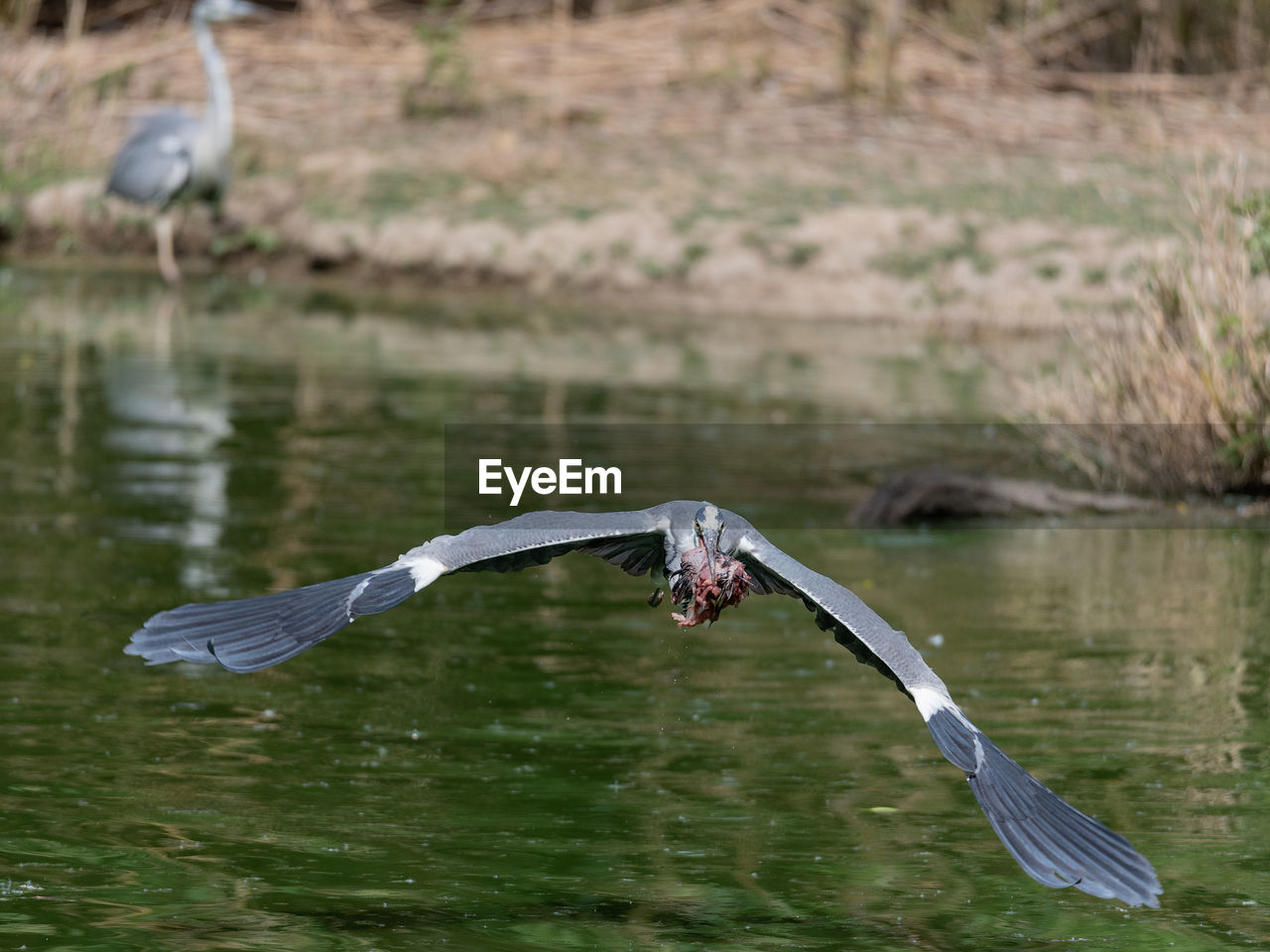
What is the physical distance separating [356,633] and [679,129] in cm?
1488

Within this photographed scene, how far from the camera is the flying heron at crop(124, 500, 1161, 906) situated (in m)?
4.86

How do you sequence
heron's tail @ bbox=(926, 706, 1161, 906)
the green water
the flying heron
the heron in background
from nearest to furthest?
heron's tail @ bbox=(926, 706, 1161, 906), the flying heron, the green water, the heron in background

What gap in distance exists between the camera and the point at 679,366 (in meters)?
17.5

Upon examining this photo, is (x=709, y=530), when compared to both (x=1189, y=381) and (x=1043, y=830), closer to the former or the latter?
(x=1043, y=830)

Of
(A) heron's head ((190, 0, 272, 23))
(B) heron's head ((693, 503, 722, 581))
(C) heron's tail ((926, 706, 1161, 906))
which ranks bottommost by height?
(C) heron's tail ((926, 706, 1161, 906))

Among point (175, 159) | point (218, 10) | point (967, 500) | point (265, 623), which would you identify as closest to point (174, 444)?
point (967, 500)

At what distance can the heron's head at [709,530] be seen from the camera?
19.5ft

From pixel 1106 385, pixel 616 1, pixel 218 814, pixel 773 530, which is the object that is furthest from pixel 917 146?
pixel 218 814

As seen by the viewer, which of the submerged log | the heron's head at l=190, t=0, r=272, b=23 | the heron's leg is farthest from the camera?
the heron's head at l=190, t=0, r=272, b=23

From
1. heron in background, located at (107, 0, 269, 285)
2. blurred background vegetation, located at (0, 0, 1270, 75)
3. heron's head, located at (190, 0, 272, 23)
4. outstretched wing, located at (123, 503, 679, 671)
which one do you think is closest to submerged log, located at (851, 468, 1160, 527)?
outstretched wing, located at (123, 503, 679, 671)

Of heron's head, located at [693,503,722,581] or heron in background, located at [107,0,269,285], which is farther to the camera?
heron in background, located at [107,0,269,285]

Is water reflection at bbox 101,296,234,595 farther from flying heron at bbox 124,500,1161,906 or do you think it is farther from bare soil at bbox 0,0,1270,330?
bare soil at bbox 0,0,1270,330

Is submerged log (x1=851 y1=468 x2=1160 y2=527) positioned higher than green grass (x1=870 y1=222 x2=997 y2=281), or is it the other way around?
green grass (x1=870 y1=222 x2=997 y2=281)

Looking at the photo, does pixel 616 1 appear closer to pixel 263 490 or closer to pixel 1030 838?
pixel 263 490
